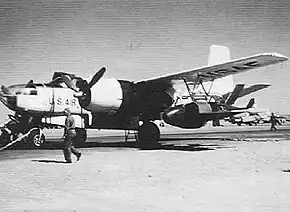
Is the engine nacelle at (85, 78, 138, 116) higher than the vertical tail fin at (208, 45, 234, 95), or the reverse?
the vertical tail fin at (208, 45, 234, 95)

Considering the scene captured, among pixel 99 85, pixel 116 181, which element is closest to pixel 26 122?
pixel 99 85

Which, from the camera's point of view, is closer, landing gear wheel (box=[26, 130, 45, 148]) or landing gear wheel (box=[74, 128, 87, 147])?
landing gear wheel (box=[26, 130, 45, 148])

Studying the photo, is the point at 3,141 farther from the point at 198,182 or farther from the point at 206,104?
the point at 198,182

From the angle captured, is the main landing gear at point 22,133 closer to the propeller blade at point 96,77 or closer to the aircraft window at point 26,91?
the aircraft window at point 26,91

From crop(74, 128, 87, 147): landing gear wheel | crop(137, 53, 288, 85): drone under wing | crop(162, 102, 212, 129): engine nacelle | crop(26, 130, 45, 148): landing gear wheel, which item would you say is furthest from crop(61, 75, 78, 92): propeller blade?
crop(162, 102, 212, 129): engine nacelle

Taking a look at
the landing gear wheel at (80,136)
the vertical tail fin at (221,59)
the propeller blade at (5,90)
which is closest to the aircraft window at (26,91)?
the propeller blade at (5,90)

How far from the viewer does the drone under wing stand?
1852 centimetres

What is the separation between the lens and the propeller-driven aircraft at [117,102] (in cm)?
1988

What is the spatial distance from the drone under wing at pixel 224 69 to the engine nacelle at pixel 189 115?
1362 millimetres

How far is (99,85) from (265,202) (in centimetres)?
1283

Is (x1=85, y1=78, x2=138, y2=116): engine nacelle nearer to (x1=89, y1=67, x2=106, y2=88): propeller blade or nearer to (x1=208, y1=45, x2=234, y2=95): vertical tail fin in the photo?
(x1=89, y1=67, x2=106, y2=88): propeller blade

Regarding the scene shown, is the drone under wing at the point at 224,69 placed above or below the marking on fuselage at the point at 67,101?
above

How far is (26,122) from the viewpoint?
77.2 ft

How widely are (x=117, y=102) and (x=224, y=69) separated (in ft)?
16.1
